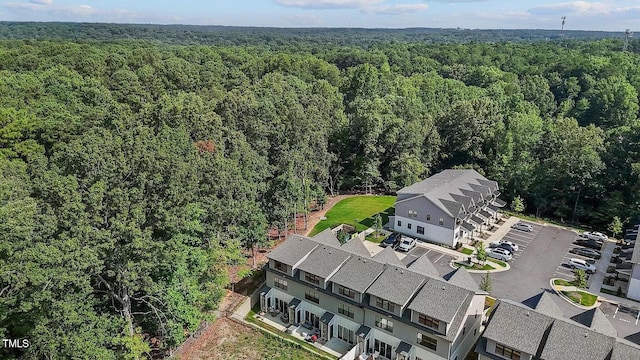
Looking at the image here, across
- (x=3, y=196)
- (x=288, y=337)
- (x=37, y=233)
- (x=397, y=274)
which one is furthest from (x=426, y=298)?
(x=3, y=196)

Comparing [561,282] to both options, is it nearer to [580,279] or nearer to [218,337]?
[580,279]

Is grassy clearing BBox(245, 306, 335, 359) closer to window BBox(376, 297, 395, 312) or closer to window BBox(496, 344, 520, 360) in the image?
window BBox(376, 297, 395, 312)

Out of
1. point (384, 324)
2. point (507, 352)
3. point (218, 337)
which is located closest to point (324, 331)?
point (384, 324)

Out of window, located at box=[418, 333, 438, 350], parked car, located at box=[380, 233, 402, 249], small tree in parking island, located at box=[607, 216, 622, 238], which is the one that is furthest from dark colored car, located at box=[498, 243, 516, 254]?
window, located at box=[418, 333, 438, 350]

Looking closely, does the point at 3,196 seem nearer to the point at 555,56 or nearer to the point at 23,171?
the point at 23,171

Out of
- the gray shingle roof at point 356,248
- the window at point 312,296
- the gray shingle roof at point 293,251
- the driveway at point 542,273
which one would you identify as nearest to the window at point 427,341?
the window at point 312,296
